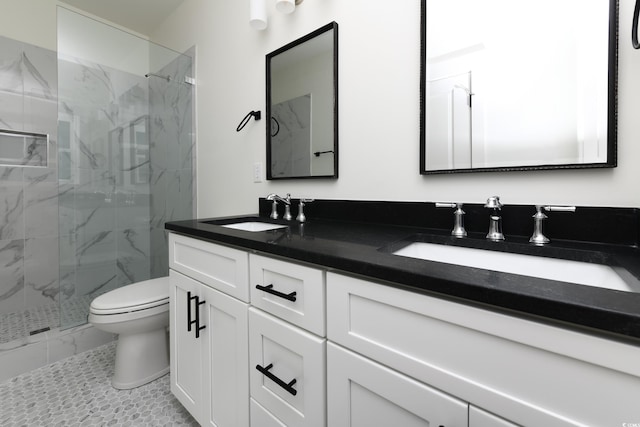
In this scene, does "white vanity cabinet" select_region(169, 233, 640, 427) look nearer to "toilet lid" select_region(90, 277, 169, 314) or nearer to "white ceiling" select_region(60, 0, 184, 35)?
"toilet lid" select_region(90, 277, 169, 314)

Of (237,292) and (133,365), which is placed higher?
(237,292)

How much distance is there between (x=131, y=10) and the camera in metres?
2.21

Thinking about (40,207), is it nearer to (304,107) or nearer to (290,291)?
(304,107)

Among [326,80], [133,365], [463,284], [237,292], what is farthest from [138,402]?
[326,80]

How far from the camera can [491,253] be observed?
0.79 meters

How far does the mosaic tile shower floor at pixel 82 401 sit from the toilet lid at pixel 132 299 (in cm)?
43

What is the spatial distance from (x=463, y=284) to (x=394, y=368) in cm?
24

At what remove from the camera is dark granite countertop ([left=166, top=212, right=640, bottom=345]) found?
370 millimetres

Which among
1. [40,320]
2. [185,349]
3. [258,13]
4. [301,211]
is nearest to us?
[185,349]

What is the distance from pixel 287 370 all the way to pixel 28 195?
7.95 ft

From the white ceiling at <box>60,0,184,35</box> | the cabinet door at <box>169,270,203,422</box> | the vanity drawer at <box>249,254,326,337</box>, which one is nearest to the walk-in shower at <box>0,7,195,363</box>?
the white ceiling at <box>60,0,184,35</box>

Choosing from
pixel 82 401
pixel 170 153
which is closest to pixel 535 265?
pixel 82 401

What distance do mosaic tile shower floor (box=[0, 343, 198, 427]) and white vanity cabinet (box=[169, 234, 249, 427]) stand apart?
0.19 m

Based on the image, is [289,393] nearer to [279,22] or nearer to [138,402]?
[138,402]
